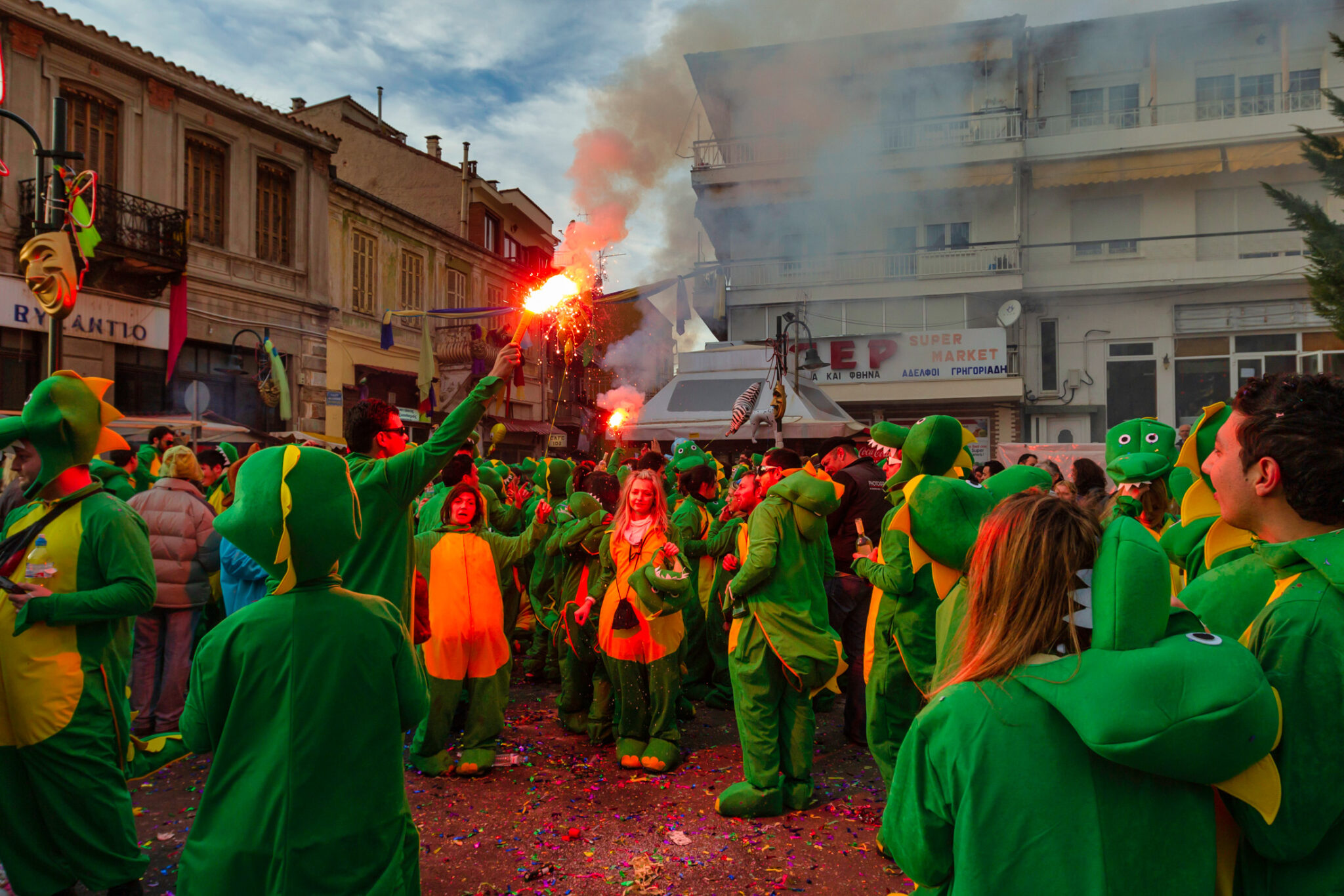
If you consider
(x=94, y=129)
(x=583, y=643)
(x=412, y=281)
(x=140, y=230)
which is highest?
(x=94, y=129)

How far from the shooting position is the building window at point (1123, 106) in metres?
21.5

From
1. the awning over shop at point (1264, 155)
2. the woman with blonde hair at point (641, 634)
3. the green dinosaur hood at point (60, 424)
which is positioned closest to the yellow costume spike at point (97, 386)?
the green dinosaur hood at point (60, 424)

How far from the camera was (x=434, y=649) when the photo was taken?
514 centimetres

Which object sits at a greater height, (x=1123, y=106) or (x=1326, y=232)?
(x=1123, y=106)

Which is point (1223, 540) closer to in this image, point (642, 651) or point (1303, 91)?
point (642, 651)

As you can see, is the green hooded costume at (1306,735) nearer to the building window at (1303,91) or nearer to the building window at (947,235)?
the building window at (947,235)

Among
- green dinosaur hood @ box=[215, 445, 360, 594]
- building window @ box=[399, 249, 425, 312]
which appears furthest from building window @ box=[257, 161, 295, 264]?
green dinosaur hood @ box=[215, 445, 360, 594]

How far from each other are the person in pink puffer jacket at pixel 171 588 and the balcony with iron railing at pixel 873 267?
19434 millimetres

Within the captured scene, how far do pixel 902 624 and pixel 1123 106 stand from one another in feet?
75.6

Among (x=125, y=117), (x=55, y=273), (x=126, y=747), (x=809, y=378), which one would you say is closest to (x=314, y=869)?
(x=126, y=747)

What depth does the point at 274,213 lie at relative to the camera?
1930 centimetres

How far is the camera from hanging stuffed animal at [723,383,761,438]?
50.2ft

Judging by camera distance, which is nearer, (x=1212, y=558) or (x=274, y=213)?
(x=1212, y=558)

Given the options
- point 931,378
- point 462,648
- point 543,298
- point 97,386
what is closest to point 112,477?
point 97,386
